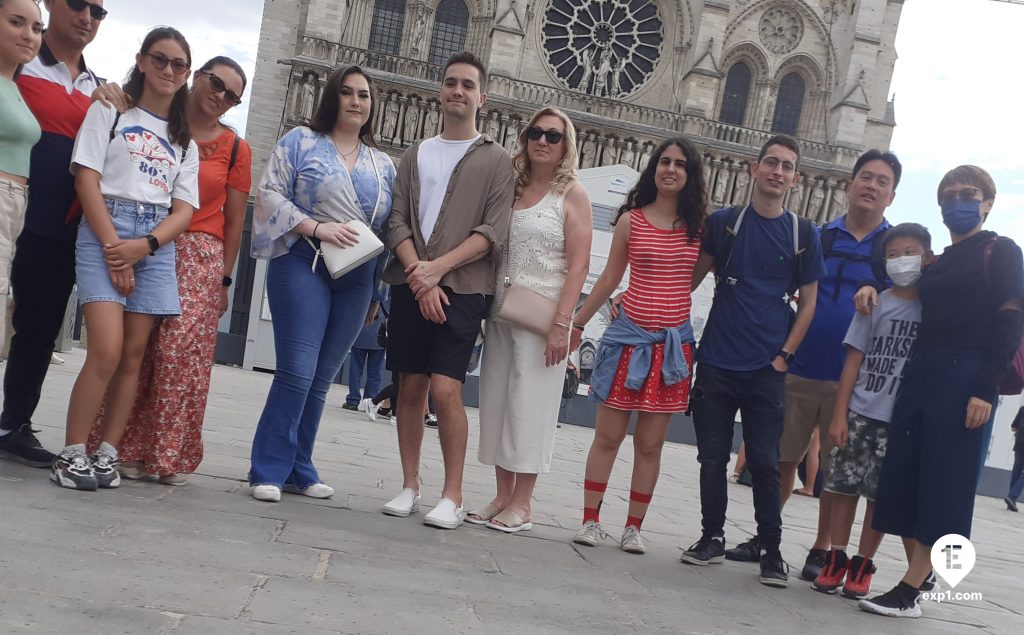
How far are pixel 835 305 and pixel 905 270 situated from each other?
0.67m

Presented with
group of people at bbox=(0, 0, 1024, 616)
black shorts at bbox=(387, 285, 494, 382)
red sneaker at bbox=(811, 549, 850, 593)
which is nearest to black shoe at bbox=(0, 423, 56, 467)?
group of people at bbox=(0, 0, 1024, 616)

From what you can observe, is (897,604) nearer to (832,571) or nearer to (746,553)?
(832,571)

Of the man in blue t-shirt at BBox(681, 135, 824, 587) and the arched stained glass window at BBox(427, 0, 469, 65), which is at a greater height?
the arched stained glass window at BBox(427, 0, 469, 65)

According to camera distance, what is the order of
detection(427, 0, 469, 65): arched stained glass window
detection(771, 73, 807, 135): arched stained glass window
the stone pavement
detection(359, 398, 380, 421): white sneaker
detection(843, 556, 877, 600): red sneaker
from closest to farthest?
the stone pavement → detection(843, 556, 877, 600): red sneaker → detection(359, 398, 380, 421): white sneaker → detection(427, 0, 469, 65): arched stained glass window → detection(771, 73, 807, 135): arched stained glass window

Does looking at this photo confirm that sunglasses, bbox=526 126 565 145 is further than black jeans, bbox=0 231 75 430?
Yes

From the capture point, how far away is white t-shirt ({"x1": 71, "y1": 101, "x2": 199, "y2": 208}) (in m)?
4.52

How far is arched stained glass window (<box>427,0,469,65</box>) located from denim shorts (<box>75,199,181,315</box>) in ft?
79.9

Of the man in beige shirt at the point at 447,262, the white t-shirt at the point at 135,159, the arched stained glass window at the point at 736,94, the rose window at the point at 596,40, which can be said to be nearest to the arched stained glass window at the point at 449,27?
the rose window at the point at 596,40

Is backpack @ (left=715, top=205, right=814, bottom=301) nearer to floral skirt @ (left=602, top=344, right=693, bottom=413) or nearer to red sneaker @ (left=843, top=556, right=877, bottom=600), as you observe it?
floral skirt @ (left=602, top=344, right=693, bottom=413)

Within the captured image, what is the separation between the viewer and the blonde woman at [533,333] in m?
5.11

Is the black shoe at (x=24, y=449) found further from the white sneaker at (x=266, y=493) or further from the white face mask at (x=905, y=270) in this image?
the white face mask at (x=905, y=270)

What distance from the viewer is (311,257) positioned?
195 inches

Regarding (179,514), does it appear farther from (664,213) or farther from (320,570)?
(664,213)

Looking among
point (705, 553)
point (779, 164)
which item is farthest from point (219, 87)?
point (705, 553)
